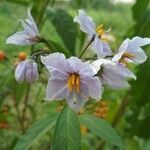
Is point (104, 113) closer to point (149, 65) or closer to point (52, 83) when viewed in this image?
point (149, 65)

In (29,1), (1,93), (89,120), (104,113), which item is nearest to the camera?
(89,120)

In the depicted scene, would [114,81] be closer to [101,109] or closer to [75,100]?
[75,100]

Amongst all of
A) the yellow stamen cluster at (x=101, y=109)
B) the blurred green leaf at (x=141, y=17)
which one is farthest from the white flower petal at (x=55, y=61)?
the yellow stamen cluster at (x=101, y=109)

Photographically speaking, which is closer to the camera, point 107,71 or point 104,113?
point 107,71

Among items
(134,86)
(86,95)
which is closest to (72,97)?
(86,95)

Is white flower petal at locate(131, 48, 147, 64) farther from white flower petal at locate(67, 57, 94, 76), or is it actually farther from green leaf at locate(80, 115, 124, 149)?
green leaf at locate(80, 115, 124, 149)

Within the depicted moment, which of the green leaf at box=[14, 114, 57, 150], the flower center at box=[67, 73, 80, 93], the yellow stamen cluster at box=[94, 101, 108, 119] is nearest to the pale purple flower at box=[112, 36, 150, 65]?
the flower center at box=[67, 73, 80, 93]

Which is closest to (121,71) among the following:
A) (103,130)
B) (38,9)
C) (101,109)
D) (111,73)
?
(111,73)
